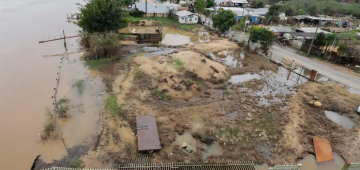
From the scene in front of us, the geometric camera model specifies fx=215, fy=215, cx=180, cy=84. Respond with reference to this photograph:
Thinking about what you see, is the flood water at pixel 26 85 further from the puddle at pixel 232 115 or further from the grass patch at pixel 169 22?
the grass patch at pixel 169 22

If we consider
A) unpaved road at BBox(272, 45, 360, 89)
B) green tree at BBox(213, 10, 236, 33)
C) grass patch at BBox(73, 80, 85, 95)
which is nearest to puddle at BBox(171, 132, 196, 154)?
grass patch at BBox(73, 80, 85, 95)

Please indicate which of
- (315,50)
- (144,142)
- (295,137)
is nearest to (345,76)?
(315,50)

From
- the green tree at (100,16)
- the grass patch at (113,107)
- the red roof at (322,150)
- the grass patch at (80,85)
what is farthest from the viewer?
the green tree at (100,16)

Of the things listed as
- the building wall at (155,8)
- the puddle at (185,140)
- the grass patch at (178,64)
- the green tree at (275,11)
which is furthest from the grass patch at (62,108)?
the green tree at (275,11)

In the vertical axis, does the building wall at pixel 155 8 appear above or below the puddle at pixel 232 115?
above

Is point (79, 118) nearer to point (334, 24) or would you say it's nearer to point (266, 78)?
point (266, 78)

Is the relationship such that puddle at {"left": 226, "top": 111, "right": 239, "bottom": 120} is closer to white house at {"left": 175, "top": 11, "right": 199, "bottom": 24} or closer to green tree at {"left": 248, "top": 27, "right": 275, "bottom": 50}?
green tree at {"left": 248, "top": 27, "right": 275, "bottom": 50}
